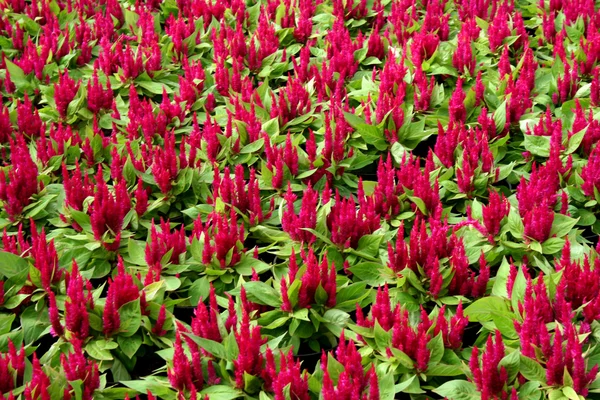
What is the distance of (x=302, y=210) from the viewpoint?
3.57 m

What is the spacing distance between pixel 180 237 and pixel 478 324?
1430 mm

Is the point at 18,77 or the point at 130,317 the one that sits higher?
the point at 18,77

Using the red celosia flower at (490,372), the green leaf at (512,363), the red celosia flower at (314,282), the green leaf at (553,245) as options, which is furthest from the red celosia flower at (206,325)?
the green leaf at (553,245)

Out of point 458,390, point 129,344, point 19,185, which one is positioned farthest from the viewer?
point 19,185

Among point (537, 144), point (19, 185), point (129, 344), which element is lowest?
point (129, 344)

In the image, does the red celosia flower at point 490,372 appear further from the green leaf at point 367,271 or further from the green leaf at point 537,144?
the green leaf at point 537,144

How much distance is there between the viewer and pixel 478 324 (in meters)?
3.32

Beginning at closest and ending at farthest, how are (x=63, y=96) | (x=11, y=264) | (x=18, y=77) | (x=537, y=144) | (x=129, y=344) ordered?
(x=129, y=344) < (x=11, y=264) < (x=537, y=144) < (x=63, y=96) < (x=18, y=77)

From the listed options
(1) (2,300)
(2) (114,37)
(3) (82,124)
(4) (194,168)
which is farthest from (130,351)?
(2) (114,37)

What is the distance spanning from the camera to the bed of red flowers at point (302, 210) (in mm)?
2838

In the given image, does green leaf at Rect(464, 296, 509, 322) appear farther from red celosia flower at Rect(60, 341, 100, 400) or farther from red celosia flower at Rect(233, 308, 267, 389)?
red celosia flower at Rect(60, 341, 100, 400)

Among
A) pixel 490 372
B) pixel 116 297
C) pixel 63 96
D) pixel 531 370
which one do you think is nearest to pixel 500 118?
pixel 531 370

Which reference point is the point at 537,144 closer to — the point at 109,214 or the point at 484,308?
the point at 484,308

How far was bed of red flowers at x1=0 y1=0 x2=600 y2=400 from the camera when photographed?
284 centimetres
